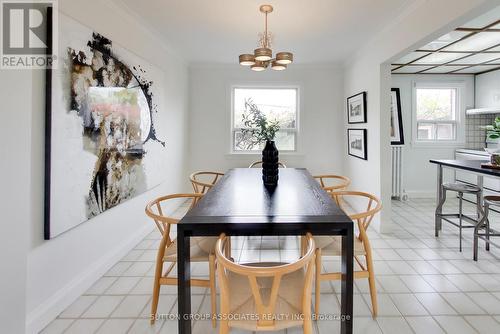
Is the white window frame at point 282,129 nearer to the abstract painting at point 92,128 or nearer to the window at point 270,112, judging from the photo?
the window at point 270,112

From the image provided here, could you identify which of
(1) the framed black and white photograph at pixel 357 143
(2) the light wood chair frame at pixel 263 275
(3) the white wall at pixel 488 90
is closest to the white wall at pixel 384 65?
(1) the framed black and white photograph at pixel 357 143

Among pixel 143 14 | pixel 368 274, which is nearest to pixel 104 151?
pixel 143 14

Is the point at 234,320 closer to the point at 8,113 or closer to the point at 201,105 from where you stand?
the point at 8,113

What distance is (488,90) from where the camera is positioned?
5031 millimetres

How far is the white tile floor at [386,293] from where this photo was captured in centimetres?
185

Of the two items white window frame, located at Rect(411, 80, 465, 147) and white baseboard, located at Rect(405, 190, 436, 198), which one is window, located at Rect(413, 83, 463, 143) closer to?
white window frame, located at Rect(411, 80, 465, 147)

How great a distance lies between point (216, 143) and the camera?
522cm

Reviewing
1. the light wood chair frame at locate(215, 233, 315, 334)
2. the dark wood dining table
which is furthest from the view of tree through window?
the light wood chair frame at locate(215, 233, 315, 334)

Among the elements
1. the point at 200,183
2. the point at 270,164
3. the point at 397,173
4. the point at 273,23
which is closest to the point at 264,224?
the point at 270,164

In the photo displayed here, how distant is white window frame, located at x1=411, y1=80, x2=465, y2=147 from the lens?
5.33m

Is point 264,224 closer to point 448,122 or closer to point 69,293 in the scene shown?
point 69,293

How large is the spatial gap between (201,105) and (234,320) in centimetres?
438

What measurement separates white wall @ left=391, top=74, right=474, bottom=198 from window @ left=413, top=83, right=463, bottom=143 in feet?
0.41

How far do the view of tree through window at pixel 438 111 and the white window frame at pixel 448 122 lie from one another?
50 millimetres
